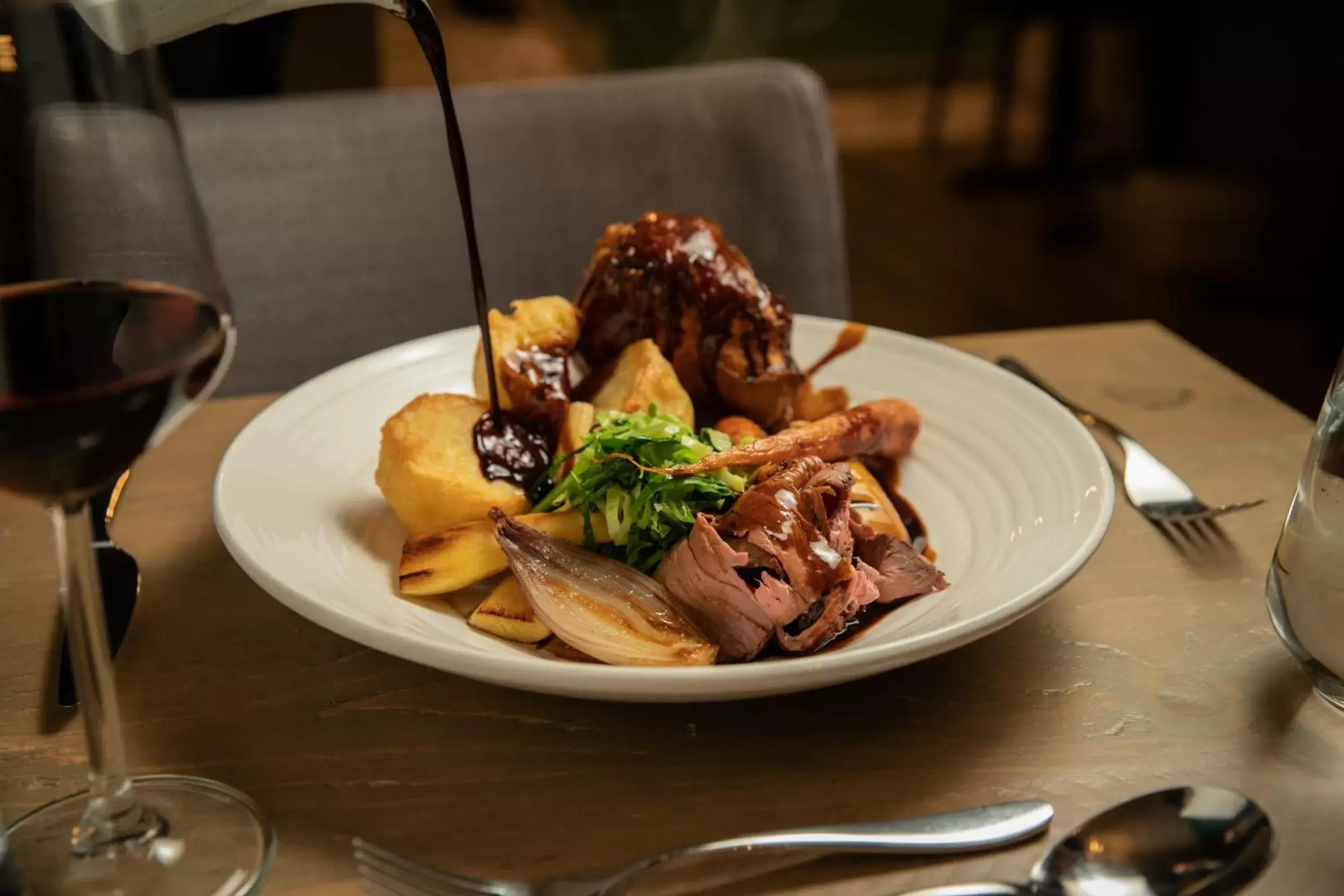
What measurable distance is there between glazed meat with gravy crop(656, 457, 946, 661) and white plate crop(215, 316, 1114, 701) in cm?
4

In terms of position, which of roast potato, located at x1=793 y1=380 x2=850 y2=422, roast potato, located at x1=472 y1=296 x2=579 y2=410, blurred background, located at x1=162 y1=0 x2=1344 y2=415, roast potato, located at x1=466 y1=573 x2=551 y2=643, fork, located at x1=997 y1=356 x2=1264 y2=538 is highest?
roast potato, located at x1=472 y1=296 x2=579 y2=410

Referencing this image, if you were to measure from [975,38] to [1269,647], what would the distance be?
207 inches

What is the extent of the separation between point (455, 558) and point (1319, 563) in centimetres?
59

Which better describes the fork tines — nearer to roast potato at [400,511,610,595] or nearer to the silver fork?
the silver fork

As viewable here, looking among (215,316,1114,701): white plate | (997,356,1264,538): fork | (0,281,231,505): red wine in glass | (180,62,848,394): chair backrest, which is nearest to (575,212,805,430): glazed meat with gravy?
(215,316,1114,701): white plate

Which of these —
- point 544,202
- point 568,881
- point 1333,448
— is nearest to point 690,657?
point 568,881

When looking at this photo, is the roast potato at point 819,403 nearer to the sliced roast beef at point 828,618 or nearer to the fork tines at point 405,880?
the sliced roast beef at point 828,618

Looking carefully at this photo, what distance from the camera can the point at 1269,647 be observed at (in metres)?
0.88

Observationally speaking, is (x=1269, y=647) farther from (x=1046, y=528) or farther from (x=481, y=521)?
(x=481, y=521)

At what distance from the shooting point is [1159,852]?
25.0 inches

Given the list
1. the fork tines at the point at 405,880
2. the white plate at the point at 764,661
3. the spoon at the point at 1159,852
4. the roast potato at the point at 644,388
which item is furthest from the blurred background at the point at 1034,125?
the spoon at the point at 1159,852

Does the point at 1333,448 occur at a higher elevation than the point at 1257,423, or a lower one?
higher

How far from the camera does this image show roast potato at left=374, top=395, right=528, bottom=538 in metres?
0.95

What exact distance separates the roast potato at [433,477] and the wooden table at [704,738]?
125mm
